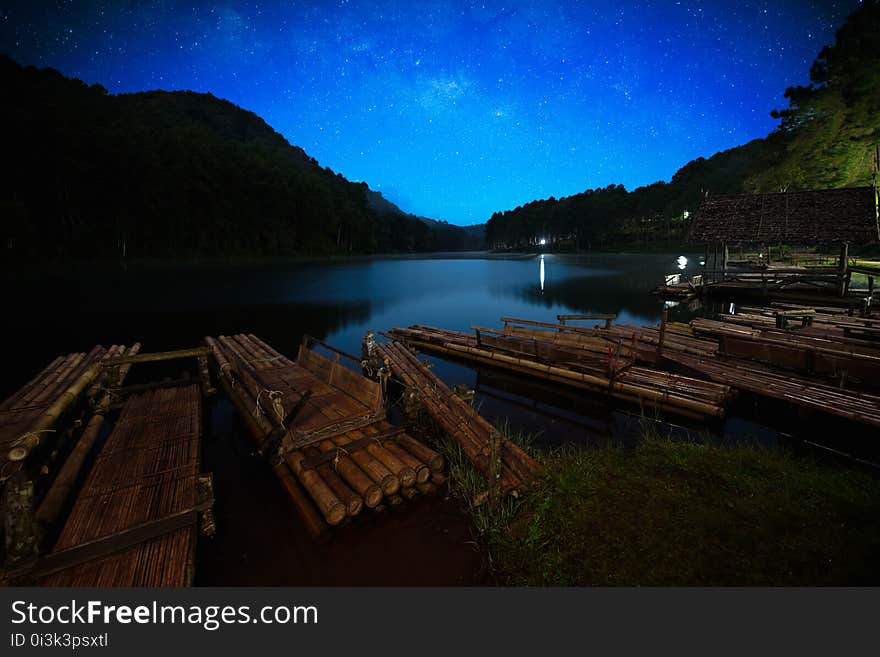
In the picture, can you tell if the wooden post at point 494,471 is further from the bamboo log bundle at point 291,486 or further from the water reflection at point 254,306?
the water reflection at point 254,306

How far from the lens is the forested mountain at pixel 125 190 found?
48.5 metres

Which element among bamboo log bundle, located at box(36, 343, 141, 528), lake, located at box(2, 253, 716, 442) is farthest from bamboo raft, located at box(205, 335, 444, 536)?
lake, located at box(2, 253, 716, 442)

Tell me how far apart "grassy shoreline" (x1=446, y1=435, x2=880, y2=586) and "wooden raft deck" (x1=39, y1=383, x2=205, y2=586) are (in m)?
4.18

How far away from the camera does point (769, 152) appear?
128ft

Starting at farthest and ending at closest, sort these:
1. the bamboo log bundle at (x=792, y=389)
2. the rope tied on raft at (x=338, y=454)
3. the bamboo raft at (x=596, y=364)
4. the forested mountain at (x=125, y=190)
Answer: the forested mountain at (x=125, y=190) → the bamboo raft at (x=596, y=364) → the bamboo log bundle at (x=792, y=389) → the rope tied on raft at (x=338, y=454)

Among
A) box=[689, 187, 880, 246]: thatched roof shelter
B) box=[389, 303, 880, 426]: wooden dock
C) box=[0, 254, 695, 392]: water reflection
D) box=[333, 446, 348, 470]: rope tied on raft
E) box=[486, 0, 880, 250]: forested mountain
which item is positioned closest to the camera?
box=[333, 446, 348, 470]: rope tied on raft

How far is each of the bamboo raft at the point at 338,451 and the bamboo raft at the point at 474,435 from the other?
0.87 meters

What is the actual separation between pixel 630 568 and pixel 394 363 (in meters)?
9.12

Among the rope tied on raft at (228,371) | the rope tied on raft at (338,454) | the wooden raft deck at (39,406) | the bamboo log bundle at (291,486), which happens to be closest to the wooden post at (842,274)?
the rope tied on raft at (338,454)

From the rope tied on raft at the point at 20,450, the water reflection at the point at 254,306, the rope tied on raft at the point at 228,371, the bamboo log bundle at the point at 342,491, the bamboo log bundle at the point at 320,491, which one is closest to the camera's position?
the rope tied on raft at the point at 20,450

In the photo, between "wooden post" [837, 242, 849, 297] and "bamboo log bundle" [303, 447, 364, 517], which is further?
"wooden post" [837, 242, 849, 297]

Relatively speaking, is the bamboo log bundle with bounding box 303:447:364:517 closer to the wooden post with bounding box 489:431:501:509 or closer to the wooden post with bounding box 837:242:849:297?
the wooden post with bounding box 489:431:501:509

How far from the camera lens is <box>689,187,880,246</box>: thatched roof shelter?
22.3 metres

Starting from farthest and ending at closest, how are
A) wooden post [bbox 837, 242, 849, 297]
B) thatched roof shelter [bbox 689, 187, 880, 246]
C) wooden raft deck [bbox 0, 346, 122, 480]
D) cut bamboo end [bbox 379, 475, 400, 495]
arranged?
wooden post [bbox 837, 242, 849, 297], thatched roof shelter [bbox 689, 187, 880, 246], cut bamboo end [bbox 379, 475, 400, 495], wooden raft deck [bbox 0, 346, 122, 480]
